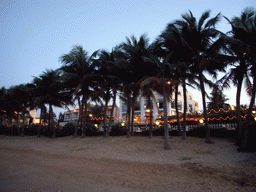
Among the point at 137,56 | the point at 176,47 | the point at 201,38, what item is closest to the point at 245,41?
the point at 201,38

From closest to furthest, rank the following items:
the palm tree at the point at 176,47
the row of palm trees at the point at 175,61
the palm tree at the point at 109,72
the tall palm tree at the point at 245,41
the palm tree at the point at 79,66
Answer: the tall palm tree at the point at 245,41 < the row of palm trees at the point at 175,61 < the palm tree at the point at 176,47 < the palm tree at the point at 109,72 < the palm tree at the point at 79,66

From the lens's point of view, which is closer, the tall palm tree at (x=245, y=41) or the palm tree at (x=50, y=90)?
the tall palm tree at (x=245, y=41)

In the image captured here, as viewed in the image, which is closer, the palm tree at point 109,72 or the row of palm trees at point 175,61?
the row of palm trees at point 175,61

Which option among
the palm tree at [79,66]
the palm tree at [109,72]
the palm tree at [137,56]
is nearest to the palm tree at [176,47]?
the palm tree at [137,56]

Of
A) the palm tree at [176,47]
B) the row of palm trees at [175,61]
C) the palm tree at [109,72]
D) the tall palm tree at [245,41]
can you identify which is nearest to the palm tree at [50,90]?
the row of palm trees at [175,61]

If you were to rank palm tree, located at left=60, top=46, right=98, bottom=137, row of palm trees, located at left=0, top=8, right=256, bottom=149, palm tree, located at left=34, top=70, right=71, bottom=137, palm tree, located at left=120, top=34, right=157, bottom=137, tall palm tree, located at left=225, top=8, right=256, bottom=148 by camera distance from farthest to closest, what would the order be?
palm tree, located at left=34, top=70, right=71, bottom=137 < palm tree, located at left=60, top=46, right=98, bottom=137 < palm tree, located at left=120, top=34, right=157, bottom=137 < row of palm trees, located at left=0, top=8, right=256, bottom=149 < tall palm tree, located at left=225, top=8, right=256, bottom=148

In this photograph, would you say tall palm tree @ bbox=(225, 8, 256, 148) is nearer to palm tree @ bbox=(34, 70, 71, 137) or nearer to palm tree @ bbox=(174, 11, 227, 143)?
palm tree @ bbox=(174, 11, 227, 143)

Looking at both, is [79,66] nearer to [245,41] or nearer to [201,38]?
[201,38]

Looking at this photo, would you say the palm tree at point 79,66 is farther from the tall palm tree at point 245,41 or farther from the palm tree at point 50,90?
the tall palm tree at point 245,41

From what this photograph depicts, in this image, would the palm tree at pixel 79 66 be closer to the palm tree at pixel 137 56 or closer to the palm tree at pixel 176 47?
the palm tree at pixel 137 56

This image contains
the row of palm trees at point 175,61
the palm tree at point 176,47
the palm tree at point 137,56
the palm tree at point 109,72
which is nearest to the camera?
the row of palm trees at point 175,61

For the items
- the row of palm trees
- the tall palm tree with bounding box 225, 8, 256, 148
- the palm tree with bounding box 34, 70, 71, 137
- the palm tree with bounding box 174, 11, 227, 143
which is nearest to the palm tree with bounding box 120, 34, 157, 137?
the row of palm trees

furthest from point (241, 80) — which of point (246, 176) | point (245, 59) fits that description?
point (246, 176)

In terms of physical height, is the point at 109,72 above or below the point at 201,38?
below
